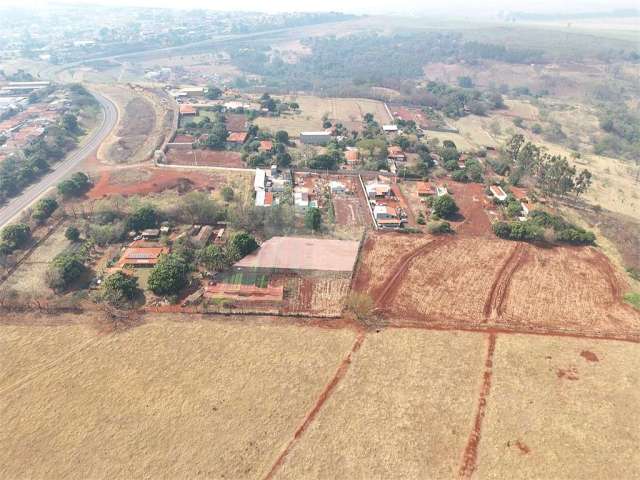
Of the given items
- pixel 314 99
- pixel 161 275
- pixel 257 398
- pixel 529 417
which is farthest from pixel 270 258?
pixel 314 99

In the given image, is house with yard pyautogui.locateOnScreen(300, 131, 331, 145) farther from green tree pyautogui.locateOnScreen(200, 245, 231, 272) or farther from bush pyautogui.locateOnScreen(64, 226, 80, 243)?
bush pyautogui.locateOnScreen(64, 226, 80, 243)

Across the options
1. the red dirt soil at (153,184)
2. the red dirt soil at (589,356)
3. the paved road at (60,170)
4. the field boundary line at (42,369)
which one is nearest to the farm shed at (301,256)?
the field boundary line at (42,369)

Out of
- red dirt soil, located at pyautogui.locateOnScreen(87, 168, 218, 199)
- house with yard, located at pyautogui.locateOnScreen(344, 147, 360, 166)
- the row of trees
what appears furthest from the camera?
house with yard, located at pyautogui.locateOnScreen(344, 147, 360, 166)

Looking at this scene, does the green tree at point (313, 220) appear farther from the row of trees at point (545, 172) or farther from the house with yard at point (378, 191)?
the row of trees at point (545, 172)

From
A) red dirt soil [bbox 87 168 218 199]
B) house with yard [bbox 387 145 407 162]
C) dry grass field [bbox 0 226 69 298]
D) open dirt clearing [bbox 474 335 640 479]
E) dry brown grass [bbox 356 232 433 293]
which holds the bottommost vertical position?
open dirt clearing [bbox 474 335 640 479]

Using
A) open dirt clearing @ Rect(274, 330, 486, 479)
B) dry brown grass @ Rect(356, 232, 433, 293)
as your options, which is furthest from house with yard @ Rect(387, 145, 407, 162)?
open dirt clearing @ Rect(274, 330, 486, 479)

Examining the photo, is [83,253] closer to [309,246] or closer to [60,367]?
[60,367]
